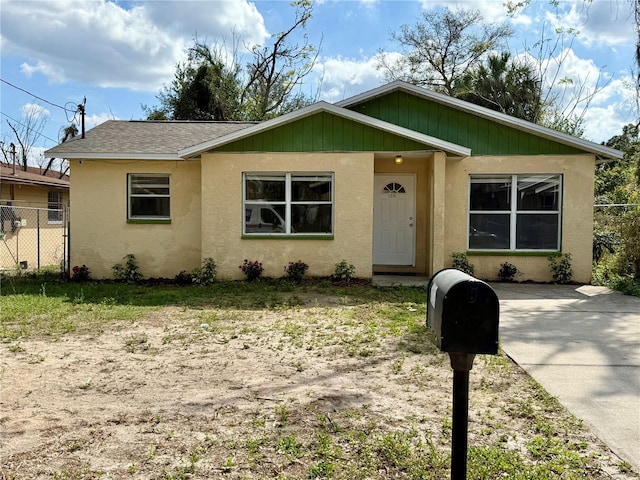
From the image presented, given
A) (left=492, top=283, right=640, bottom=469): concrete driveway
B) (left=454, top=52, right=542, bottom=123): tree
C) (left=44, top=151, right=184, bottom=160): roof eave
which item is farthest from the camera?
(left=454, top=52, right=542, bottom=123): tree

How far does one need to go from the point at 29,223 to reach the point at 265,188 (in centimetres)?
967

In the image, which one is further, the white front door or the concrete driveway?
the white front door

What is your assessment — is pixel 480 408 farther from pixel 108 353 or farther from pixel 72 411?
pixel 108 353

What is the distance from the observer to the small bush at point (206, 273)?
10148 millimetres

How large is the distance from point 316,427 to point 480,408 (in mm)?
1379

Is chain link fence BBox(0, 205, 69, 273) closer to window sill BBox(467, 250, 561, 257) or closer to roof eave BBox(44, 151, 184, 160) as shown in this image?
roof eave BBox(44, 151, 184, 160)

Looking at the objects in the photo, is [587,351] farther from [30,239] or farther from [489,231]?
[30,239]

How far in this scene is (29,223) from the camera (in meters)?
15.2

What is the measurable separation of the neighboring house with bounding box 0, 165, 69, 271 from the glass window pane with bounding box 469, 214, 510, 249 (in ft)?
36.3

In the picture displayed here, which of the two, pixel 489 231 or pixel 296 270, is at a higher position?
pixel 489 231

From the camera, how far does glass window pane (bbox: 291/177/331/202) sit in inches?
404

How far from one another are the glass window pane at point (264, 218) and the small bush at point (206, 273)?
1073 millimetres

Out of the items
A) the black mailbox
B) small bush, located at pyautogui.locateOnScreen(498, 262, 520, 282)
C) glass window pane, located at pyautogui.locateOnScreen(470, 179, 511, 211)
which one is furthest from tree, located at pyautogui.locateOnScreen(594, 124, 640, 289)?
the black mailbox

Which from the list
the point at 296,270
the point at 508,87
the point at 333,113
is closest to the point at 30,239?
the point at 296,270
